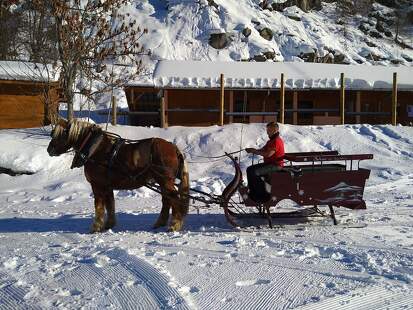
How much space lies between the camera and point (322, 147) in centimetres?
1484

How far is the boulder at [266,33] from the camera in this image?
154 ft

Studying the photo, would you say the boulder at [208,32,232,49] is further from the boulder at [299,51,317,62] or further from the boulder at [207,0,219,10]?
the boulder at [299,51,317,62]

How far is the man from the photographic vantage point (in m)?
→ 6.95

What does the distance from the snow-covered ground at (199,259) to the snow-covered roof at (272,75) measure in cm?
900

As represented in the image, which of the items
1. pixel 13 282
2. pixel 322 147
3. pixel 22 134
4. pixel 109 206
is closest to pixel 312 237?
pixel 109 206

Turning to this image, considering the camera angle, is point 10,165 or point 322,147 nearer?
point 10,165

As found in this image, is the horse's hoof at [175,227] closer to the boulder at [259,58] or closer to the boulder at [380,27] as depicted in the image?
the boulder at [259,58]

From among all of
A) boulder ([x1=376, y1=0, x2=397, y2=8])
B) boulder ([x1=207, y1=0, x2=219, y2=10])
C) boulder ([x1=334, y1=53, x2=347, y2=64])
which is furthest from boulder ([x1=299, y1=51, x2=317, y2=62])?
boulder ([x1=376, y1=0, x2=397, y2=8])

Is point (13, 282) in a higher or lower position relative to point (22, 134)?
lower

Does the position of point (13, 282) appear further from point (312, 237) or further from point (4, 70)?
point (4, 70)

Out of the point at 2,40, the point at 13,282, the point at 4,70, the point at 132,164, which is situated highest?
the point at 2,40

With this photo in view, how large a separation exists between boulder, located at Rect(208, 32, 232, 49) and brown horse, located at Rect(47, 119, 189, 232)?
39.3 m

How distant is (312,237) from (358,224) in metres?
1.17

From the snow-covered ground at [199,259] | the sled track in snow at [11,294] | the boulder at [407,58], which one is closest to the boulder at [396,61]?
the boulder at [407,58]
